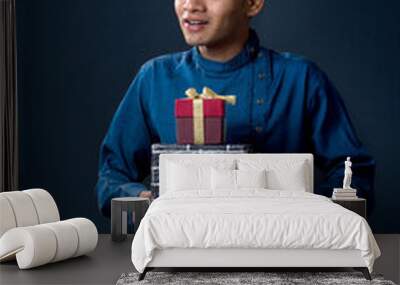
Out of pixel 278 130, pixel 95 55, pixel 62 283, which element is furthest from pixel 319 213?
pixel 95 55

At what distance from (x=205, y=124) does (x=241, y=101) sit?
0.47m

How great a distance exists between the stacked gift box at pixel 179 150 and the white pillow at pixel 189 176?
282mm

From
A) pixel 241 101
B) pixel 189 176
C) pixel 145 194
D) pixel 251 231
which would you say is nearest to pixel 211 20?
pixel 241 101

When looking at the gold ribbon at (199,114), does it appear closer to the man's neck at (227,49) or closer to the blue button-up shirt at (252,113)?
the blue button-up shirt at (252,113)

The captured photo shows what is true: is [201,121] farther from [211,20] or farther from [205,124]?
[211,20]

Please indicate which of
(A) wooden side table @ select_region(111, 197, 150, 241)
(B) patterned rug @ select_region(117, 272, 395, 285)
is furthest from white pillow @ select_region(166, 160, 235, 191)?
(B) patterned rug @ select_region(117, 272, 395, 285)

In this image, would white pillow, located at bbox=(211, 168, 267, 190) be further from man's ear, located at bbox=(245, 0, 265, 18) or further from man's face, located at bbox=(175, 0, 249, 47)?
man's ear, located at bbox=(245, 0, 265, 18)

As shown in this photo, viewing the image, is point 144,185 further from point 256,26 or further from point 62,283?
point 62,283

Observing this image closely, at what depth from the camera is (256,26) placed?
21.8ft

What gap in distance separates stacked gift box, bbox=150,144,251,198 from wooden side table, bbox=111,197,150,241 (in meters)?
0.24

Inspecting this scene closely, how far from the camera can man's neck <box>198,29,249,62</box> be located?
6539 mm

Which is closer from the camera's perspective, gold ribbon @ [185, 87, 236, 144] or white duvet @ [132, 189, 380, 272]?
white duvet @ [132, 189, 380, 272]

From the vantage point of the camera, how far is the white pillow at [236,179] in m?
5.66

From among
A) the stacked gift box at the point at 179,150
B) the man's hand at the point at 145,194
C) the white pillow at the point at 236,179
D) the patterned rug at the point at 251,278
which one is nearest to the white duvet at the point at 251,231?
the patterned rug at the point at 251,278
